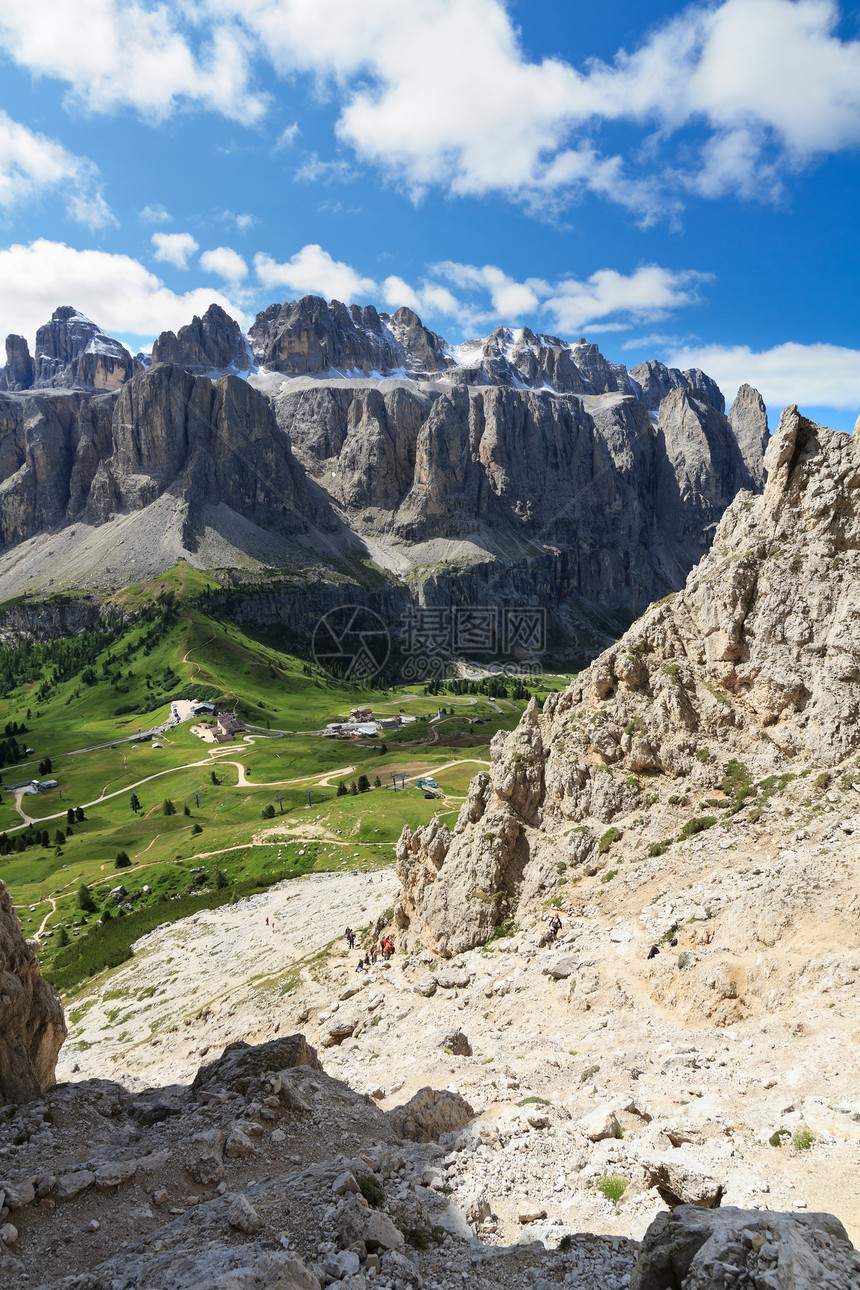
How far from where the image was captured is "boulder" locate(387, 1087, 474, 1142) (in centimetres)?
1647

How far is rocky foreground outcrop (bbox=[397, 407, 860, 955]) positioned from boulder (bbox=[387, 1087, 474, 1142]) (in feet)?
47.7

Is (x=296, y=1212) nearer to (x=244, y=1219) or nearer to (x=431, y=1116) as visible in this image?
(x=244, y=1219)

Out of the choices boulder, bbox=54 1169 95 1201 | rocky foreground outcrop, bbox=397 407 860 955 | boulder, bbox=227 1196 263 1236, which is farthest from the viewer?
rocky foreground outcrop, bbox=397 407 860 955

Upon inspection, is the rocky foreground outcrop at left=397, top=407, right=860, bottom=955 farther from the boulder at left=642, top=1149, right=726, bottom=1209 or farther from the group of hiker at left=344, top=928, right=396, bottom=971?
the boulder at left=642, top=1149, right=726, bottom=1209

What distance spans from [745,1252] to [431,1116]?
35.8 feet

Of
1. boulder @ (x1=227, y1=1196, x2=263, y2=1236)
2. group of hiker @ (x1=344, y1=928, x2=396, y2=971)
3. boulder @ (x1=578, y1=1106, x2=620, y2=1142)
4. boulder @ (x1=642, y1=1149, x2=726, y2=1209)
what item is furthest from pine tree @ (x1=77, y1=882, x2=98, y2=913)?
boulder @ (x1=642, y1=1149, x2=726, y2=1209)

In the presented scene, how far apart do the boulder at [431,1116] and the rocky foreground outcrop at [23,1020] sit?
1185 centimetres

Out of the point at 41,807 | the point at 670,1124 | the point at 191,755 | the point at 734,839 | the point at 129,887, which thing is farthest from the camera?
the point at 191,755

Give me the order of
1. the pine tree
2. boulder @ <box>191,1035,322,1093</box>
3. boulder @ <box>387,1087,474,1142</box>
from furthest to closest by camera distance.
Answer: the pine tree
boulder @ <box>191,1035,322,1093</box>
boulder @ <box>387,1087,474,1142</box>

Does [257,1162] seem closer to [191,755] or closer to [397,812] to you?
[397,812]

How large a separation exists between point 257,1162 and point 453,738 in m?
149

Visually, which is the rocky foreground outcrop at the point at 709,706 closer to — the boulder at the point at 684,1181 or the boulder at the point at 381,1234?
the boulder at the point at 684,1181

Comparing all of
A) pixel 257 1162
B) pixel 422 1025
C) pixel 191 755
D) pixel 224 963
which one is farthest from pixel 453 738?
pixel 257 1162

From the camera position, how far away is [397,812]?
97.4m
